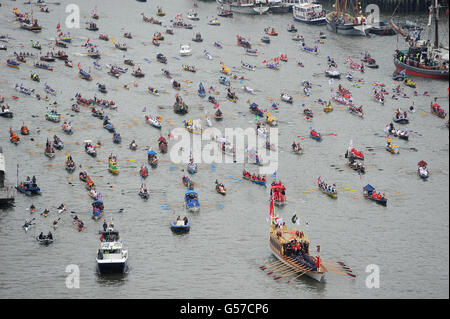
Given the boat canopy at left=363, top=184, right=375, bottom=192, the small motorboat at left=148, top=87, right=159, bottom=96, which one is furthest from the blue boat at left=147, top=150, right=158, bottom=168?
the small motorboat at left=148, top=87, right=159, bottom=96

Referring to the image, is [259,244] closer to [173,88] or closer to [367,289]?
[367,289]

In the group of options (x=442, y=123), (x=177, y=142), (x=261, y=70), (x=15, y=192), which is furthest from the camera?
(x=261, y=70)

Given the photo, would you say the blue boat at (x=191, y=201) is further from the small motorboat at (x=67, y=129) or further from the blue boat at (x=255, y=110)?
the blue boat at (x=255, y=110)

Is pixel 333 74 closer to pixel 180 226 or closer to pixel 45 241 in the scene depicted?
pixel 180 226

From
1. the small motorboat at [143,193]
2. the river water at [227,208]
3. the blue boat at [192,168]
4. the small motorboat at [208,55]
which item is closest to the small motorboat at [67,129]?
the river water at [227,208]
